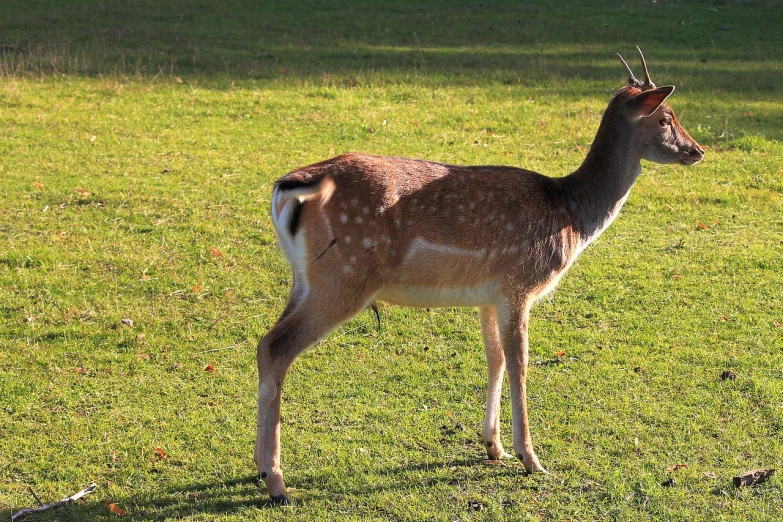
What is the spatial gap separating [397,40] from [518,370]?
12208 mm

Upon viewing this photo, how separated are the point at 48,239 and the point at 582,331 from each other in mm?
4531

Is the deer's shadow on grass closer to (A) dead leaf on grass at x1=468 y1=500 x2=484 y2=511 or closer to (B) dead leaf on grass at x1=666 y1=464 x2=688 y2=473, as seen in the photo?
(A) dead leaf on grass at x1=468 y1=500 x2=484 y2=511

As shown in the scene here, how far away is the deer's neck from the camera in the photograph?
542cm

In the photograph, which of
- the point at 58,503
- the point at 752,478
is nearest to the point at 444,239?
the point at 752,478

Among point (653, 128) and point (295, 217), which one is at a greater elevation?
point (653, 128)

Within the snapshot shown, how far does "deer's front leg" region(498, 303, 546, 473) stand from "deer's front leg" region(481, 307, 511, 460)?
15 cm

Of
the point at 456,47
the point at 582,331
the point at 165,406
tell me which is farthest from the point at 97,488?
the point at 456,47

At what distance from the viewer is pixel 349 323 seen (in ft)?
22.6

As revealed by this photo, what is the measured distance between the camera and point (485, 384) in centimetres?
604

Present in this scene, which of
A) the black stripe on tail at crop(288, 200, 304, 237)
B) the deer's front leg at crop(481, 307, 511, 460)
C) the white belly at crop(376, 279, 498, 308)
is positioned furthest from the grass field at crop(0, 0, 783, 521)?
the black stripe on tail at crop(288, 200, 304, 237)

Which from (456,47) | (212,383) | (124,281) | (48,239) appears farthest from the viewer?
(456,47)

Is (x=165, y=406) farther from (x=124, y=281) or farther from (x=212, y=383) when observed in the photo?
(x=124, y=281)

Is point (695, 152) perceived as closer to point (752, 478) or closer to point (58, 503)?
point (752, 478)

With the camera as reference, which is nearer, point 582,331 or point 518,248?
point 518,248
